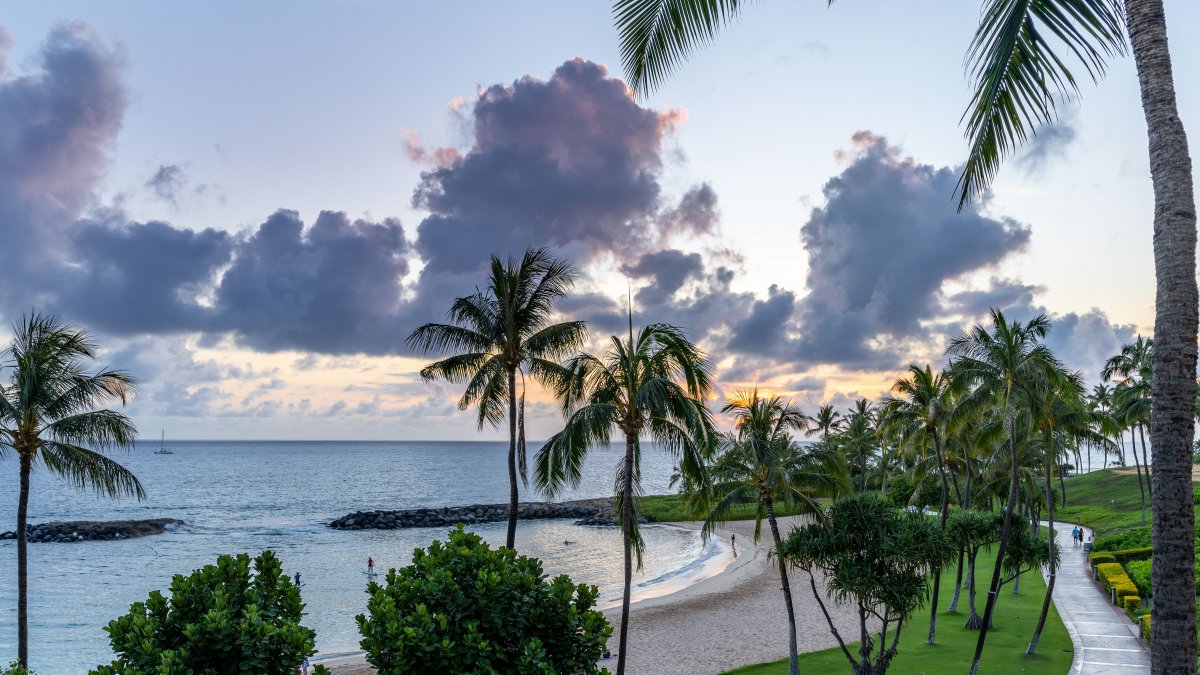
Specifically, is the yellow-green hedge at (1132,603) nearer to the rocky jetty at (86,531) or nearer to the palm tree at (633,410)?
the palm tree at (633,410)

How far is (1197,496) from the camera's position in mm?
54906

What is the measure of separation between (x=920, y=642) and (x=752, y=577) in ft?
79.4

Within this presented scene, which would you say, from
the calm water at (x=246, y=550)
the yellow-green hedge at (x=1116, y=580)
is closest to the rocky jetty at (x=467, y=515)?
the calm water at (x=246, y=550)

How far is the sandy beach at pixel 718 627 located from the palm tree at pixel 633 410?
12116 mm

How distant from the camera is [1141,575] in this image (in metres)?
35.0

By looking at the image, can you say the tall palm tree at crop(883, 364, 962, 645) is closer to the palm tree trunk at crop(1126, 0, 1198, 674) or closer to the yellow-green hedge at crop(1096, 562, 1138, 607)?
the yellow-green hedge at crop(1096, 562, 1138, 607)

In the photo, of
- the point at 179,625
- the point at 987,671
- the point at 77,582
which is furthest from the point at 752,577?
the point at 179,625

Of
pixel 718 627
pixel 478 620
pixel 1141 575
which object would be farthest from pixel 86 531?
pixel 1141 575

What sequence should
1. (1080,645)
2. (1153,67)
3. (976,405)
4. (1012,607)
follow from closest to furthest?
(1153,67) → (976,405) → (1080,645) → (1012,607)

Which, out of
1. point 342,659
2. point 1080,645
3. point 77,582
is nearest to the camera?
point 1080,645

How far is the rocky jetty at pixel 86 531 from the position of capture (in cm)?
7306

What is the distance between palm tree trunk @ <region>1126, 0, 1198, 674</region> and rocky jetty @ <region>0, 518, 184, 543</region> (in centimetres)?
8544

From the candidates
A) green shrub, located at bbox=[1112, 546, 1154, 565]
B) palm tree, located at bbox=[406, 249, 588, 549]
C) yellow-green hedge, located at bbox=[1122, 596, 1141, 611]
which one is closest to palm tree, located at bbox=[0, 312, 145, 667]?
palm tree, located at bbox=[406, 249, 588, 549]

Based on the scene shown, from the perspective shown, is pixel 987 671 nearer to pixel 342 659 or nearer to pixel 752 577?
pixel 342 659
